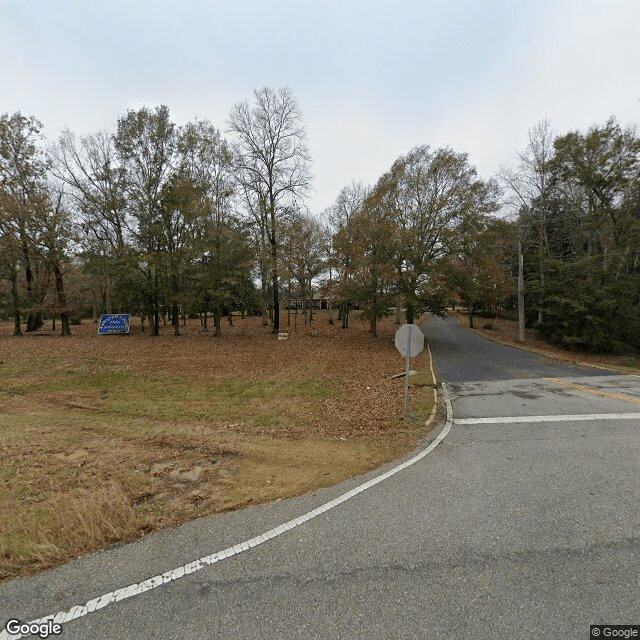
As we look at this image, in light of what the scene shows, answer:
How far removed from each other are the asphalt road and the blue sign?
903 inches

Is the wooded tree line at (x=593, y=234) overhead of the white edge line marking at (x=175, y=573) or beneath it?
overhead

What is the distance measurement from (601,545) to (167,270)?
2133 cm

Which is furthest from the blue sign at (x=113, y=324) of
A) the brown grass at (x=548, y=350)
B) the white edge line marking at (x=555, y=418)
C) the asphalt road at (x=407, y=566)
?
the brown grass at (x=548, y=350)

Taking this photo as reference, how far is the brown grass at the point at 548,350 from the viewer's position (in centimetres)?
1530

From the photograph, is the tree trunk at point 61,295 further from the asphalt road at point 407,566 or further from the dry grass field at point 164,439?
the asphalt road at point 407,566

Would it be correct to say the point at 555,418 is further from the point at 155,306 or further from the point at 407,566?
the point at 155,306

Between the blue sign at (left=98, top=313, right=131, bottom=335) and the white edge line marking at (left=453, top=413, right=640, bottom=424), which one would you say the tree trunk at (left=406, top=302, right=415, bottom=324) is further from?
the blue sign at (left=98, top=313, right=131, bottom=335)

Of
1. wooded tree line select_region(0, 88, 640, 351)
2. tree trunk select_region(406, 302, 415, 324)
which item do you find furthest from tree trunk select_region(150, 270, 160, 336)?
tree trunk select_region(406, 302, 415, 324)

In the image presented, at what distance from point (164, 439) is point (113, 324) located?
20.6m

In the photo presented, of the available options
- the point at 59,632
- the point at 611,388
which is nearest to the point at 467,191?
the point at 611,388

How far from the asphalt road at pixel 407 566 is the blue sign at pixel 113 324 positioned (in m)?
22.9

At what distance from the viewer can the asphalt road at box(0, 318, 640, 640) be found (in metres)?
2.17

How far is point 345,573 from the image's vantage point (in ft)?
8.59

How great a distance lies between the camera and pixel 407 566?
269cm
